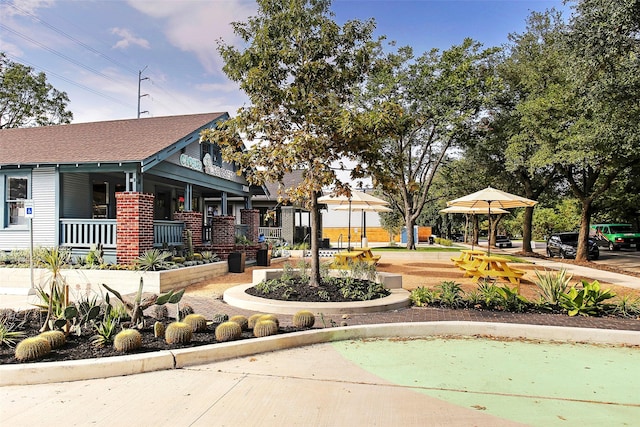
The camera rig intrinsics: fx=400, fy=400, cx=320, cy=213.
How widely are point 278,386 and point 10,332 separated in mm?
3590

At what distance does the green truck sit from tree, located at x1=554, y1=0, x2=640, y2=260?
61.8 ft

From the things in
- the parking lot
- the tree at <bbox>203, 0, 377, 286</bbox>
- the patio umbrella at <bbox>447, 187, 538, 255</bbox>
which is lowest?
the parking lot

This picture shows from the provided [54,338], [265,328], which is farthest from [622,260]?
[54,338]

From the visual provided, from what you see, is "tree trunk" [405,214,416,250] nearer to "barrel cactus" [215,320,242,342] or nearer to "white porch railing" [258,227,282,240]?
"white porch railing" [258,227,282,240]

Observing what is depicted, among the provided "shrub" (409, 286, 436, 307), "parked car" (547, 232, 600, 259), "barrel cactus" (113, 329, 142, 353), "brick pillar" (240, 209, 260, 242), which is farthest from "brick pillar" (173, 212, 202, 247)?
"parked car" (547, 232, 600, 259)

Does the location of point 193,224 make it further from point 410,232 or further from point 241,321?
point 410,232

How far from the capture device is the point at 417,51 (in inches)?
891

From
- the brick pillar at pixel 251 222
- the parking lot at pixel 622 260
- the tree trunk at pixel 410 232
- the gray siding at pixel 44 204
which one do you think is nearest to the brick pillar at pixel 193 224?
the gray siding at pixel 44 204

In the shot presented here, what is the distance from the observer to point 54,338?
15.3 ft

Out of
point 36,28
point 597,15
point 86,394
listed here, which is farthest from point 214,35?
point 597,15

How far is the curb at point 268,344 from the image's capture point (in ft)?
13.4

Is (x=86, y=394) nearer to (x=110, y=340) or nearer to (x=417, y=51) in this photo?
(x=110, y=340)

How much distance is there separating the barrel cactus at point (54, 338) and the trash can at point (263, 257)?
10225 mm

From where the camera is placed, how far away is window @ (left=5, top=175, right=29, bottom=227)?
13.0 m
